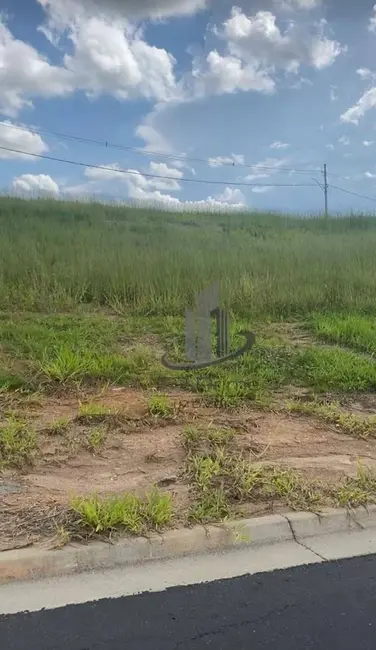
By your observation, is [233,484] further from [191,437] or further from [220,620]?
[220,620]

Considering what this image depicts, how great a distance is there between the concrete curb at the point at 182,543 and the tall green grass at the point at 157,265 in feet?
16.0

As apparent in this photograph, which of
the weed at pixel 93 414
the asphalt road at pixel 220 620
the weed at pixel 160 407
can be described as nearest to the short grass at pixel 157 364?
the weed at pixel 160 407

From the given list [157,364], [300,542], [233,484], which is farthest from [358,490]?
[157,364]

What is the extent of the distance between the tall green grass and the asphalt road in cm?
537

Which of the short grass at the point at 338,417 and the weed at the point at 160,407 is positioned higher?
the weed at the point at 160,407

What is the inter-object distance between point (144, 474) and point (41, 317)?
4122 millimetres

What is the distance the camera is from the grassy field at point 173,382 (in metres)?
3.05

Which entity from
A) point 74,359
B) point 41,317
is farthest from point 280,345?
point 41,317

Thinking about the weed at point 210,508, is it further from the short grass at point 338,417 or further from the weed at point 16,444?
the short grass at point 338,417

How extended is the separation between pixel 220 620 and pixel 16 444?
1.88 m

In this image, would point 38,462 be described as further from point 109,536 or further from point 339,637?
point 339,637

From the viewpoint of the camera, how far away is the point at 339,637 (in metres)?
2.02

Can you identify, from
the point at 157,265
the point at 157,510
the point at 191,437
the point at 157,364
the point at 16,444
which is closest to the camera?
the point at 157,510

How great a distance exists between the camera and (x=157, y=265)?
885 cm
